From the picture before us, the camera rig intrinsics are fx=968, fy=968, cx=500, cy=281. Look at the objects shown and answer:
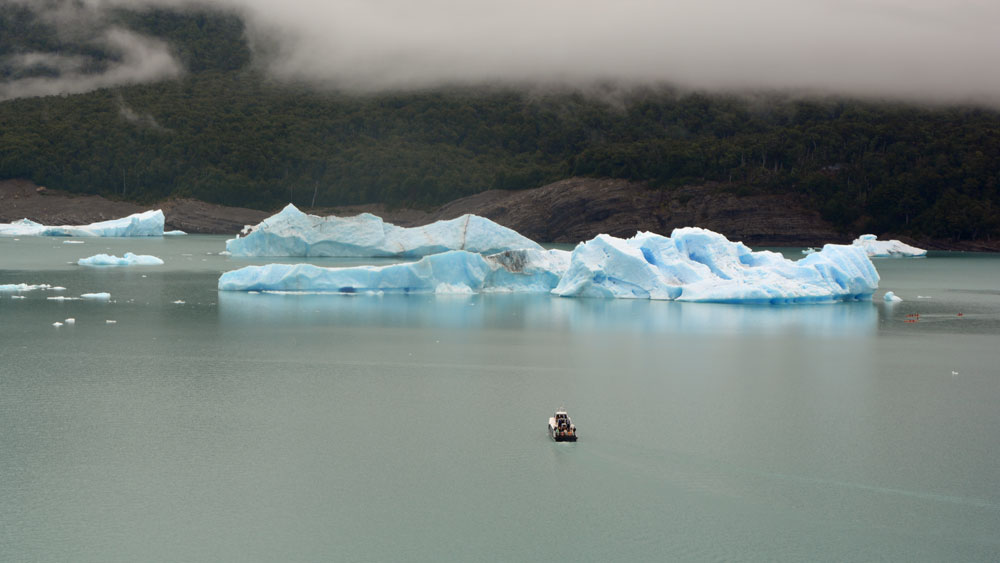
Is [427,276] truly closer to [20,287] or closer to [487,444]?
[20,287]

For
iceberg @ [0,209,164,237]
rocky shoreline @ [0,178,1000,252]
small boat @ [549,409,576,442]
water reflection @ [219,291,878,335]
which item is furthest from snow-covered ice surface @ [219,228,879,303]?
rocky shoreline @ [0,178,1000,252]

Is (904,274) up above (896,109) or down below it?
below

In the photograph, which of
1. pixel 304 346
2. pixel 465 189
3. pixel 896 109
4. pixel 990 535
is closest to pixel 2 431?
pixel 304 346

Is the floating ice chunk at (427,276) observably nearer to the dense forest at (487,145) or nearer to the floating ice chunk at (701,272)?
the floating ice chunk at (701,272)

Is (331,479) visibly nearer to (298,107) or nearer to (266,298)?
(266,298)

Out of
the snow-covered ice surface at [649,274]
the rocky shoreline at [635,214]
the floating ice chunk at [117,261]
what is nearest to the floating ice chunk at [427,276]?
the snow-covered ice surface at [649,274]
